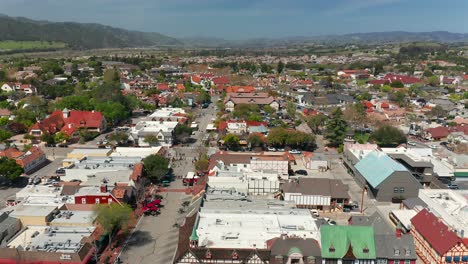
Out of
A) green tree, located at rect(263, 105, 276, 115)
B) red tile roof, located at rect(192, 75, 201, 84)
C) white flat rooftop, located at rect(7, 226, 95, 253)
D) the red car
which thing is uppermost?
red tile roof, located at rect(192, 75, 201, 84)

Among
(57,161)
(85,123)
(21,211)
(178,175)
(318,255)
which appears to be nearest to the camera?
(318,255)

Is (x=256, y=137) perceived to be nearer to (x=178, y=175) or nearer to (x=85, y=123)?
(x=178, y=175)

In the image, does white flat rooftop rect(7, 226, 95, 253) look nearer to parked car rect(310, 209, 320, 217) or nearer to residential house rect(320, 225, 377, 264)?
residential house rect(320, 225, 377, 264)

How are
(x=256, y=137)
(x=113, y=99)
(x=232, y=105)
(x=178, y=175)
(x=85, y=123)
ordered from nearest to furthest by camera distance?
(x=178, y=175) < (x=256, y=137) < (x=85, y=123) < (x=113, y=99) < (x=232, y=105)

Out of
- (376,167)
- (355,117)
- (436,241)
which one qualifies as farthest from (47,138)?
(436,241)

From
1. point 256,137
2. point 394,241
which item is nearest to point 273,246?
point 394,241

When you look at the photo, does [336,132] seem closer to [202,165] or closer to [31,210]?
[202,165]

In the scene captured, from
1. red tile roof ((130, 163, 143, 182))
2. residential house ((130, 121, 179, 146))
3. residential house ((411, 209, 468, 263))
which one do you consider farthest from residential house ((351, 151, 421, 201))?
residential house ((130, 121, 179, 146))
